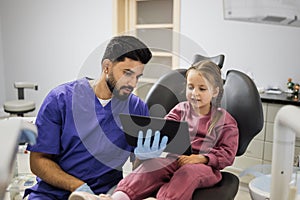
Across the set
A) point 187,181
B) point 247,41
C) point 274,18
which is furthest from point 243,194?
point 274,18

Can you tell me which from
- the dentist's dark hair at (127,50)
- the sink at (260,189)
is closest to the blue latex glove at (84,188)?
the dentist's dark hair at (127,50)

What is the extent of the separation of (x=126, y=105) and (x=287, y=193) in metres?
0.82

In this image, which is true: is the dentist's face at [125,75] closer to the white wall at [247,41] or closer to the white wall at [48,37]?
the white wall at [247,41]

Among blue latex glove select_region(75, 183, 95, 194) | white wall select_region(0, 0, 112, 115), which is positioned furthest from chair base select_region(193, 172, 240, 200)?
white wall select_region(0, 0, 112, 115)

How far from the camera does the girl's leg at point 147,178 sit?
1.12m

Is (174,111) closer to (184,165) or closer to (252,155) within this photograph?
(184,165)

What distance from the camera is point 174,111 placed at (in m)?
1.45

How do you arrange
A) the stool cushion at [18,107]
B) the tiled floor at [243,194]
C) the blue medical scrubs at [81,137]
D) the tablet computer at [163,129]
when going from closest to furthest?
the tablet computer at [163,129], the blue medical scrubs at [81,137], the tiled floor at [243,194], the stool cushion at [18,107]

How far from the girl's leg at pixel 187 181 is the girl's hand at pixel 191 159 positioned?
40 millimetres

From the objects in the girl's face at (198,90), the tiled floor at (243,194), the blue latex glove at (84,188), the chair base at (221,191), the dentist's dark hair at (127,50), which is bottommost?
the tiled floor at (243,194)

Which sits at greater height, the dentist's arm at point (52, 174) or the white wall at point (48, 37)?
the white wall at point (48, 37)

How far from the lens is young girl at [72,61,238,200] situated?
43.9 inches

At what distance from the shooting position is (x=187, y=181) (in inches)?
43.6

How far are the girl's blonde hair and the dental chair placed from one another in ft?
0.11
